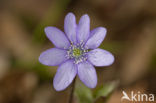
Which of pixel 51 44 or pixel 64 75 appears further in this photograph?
pixel 51 44

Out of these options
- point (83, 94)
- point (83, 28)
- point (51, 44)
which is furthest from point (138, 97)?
point (51, 44)

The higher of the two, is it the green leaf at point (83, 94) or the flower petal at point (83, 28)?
the flower petal at point (83, 28)

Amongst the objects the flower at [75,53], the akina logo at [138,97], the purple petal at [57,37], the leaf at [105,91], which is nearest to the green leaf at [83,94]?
the leaf at [105,91]

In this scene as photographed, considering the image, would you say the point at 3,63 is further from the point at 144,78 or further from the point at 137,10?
the point at 137,10

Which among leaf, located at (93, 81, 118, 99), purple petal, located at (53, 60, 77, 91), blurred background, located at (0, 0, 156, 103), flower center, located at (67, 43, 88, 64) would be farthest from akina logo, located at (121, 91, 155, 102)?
purple petal, located at (53, 60, 77, 91)

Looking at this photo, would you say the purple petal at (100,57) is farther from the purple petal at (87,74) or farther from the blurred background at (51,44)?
the blurred background at (51,44)

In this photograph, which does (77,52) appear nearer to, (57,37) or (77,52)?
(77,52)

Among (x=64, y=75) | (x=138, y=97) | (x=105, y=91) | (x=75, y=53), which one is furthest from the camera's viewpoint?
(x=138, y=97)
